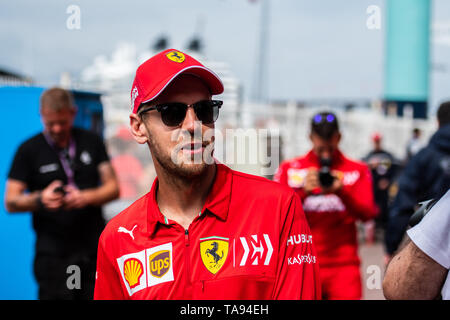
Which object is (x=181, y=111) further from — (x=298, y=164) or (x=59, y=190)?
(x=298, y=164)

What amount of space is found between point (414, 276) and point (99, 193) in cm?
303

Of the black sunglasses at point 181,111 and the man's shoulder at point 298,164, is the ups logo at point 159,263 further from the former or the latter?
the man's shoulder at point 298,164

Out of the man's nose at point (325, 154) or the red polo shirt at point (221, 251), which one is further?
the man's nose at point (325, 154)

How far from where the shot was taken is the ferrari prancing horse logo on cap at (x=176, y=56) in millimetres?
2232

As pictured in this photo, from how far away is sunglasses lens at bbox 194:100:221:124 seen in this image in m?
2.27

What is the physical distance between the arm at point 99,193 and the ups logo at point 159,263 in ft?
7.39

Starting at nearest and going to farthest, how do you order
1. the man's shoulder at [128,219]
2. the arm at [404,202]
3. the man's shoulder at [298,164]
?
the man's shoulder at [128,219] → the arm at [404,202] → the man's shoulder at [298,164]

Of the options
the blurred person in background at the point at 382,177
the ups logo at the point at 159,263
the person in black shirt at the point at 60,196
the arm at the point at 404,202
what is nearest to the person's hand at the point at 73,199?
the person in black shirt at the point at 60,196

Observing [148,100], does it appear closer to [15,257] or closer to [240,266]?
[240,266]

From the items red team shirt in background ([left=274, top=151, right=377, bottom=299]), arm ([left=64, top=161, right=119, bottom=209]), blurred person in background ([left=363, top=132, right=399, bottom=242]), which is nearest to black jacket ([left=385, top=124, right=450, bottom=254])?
red team shirt in background ([left=274, top=151, right=377, bottom=299])

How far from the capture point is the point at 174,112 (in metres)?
2.24

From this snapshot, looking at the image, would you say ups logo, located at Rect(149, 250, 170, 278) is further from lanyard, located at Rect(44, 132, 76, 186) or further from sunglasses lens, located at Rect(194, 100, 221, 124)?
lanyard, located at Rect(44, 132, 76, 186)

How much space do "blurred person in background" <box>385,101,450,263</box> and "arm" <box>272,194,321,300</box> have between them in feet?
7.45
